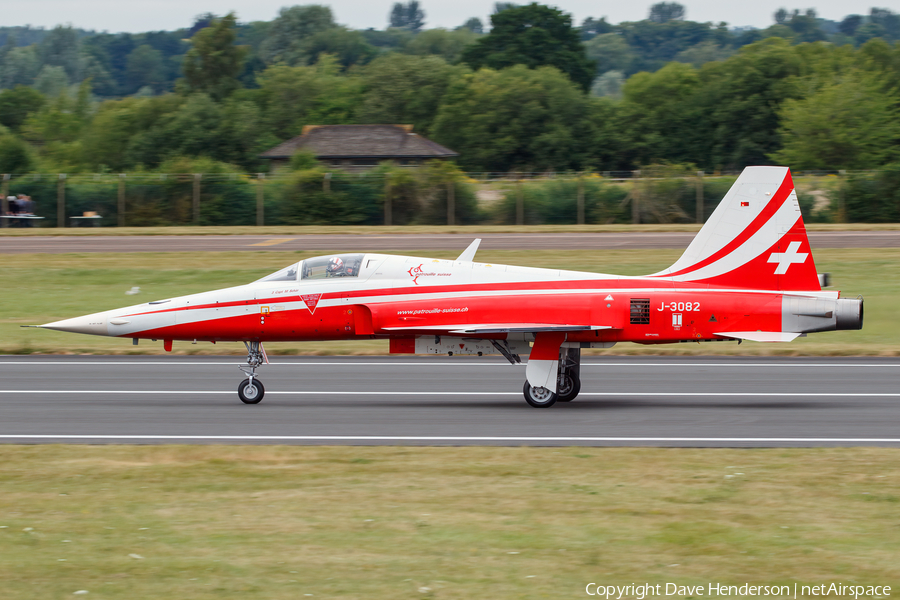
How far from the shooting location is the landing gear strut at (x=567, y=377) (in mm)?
15945

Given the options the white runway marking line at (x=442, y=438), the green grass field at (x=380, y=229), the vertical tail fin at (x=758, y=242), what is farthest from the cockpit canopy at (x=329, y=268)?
the green grass field at (x=380, y=229)

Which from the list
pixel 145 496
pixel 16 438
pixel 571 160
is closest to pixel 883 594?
pixel 145 496

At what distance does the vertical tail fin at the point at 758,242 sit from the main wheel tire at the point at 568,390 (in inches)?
87.6

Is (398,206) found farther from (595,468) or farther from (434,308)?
(595,468)

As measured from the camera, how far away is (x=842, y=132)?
71.1 m

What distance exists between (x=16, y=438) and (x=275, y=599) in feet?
24.0

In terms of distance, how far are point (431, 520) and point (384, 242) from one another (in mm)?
33461

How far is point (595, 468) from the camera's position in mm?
11391

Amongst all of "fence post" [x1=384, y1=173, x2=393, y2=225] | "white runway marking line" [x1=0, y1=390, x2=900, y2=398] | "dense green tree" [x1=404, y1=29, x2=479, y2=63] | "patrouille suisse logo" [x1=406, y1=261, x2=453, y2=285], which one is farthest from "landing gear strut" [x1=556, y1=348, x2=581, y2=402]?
"dense green tree" [x1=404, y1=29, x2=479, y2=63]

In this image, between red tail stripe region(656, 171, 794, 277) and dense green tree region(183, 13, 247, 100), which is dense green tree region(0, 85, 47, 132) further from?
red tail stripe region(656, 171, 794, 277)

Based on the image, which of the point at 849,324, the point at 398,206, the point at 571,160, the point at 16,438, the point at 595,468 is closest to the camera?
the point at 595,468

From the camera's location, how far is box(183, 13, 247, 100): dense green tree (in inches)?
4508

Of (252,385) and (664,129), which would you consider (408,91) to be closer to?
(664,129)

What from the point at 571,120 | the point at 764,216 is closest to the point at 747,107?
the point at 571,120
